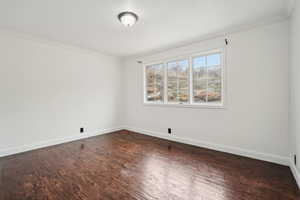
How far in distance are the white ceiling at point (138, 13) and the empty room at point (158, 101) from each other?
0.07ft

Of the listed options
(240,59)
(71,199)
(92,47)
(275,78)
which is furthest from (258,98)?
(92,47)

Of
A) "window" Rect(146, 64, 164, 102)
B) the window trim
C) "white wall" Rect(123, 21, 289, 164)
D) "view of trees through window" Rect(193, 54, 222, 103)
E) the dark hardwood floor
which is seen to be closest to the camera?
the dark hardwood floor

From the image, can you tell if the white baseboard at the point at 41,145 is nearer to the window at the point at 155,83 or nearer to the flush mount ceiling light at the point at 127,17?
the window at the point at 155,83

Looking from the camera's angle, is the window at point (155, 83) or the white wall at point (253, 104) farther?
the window at point (155, 83)

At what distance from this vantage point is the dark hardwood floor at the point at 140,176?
1.75 meters

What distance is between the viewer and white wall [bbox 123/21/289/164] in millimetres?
2410

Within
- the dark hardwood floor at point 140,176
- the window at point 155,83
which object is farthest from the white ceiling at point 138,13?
the dark hardwood floor at point 140,176

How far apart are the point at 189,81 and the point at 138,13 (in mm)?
1940

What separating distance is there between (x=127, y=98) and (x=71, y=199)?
3509mm

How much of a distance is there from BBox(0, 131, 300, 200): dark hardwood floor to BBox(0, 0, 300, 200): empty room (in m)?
0.02

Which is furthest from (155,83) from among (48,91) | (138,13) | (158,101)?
(48,91)

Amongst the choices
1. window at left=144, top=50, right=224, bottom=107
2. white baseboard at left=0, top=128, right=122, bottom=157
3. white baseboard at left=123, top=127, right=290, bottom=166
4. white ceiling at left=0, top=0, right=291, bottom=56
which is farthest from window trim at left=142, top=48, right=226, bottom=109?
white baseboard at left=0, top=128, right=122, bottom=157

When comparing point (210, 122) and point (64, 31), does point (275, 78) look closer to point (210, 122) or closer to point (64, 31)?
point (210, 122)

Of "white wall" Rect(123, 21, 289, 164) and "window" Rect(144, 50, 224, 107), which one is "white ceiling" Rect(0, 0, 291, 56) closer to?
"white wall" Rect(123, 21, 289, 164)
